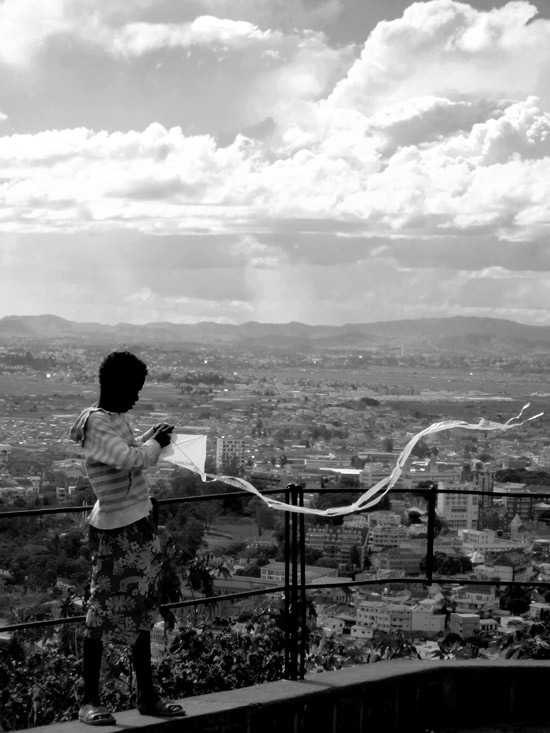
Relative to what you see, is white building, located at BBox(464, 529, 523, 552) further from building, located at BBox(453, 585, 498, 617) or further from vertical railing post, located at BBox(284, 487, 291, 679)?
vertical railing post, located at BBox(284, 487, 291, 679)

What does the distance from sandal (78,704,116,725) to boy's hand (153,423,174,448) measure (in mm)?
1211

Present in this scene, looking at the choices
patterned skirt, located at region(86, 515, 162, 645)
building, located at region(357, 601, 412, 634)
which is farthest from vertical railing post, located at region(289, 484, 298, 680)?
building, located at region(357, 601, 412, 634)

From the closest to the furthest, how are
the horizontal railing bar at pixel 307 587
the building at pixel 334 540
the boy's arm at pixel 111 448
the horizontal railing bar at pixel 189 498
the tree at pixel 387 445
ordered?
the boy's arm at pixel 111 448
the horizontal railing bar at pixel 189 498
the horizontal railing bar at pixel 307 587
the building at pixel 334 540
the tree at pixel 387 445

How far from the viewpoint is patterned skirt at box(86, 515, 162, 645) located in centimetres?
481

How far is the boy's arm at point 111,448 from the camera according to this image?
465 cm

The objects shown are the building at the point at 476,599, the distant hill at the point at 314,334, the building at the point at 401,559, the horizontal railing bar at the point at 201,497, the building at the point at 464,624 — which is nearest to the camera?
the horizontal railing bar at the point at 201,497

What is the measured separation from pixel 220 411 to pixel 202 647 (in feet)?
101

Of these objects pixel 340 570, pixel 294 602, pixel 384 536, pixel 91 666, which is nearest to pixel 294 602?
pixel 294 602

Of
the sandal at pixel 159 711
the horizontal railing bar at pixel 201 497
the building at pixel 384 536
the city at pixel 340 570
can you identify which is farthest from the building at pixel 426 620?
the sandal at pixel 159 711

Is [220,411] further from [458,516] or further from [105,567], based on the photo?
[105,567]

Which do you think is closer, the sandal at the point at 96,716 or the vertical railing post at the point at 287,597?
the sandal at the point at 96,716

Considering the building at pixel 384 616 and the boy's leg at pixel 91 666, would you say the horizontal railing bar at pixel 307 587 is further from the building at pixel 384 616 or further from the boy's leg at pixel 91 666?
the building at pixel 384 616

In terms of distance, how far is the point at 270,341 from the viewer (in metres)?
55.0

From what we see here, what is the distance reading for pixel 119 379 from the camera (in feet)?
15.9
